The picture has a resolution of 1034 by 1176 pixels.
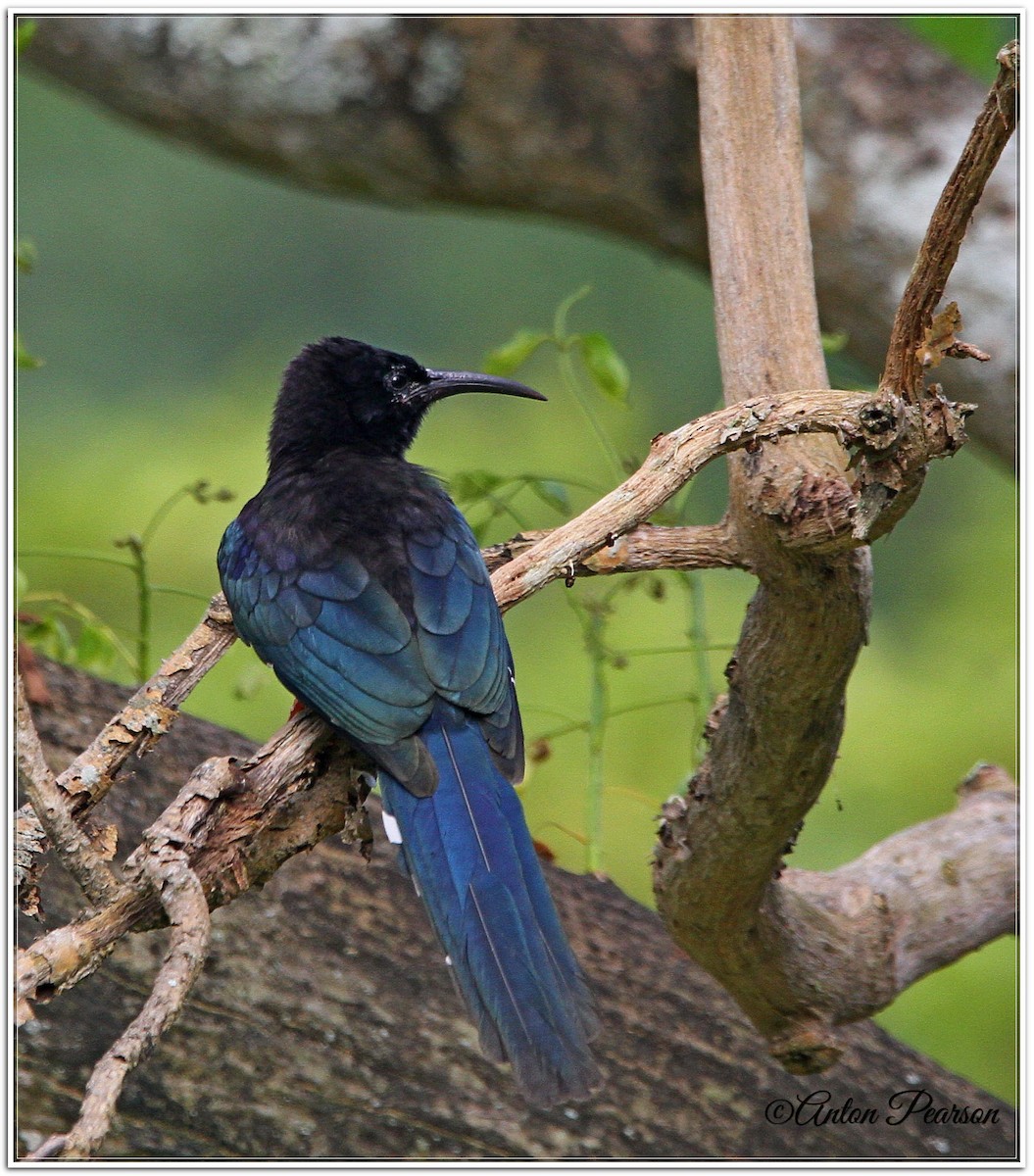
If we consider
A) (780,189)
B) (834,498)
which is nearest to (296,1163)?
(834,498)

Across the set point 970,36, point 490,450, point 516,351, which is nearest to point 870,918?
point 516,351

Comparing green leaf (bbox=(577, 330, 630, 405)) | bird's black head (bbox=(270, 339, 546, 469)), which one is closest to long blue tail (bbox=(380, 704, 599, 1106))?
green leaf (bbox=(577, 330, 630, 405))

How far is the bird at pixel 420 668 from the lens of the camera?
231 centimetres

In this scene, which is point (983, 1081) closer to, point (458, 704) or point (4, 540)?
point (458, 704)

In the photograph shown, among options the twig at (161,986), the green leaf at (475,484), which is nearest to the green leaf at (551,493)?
the green leaf at (475,484)

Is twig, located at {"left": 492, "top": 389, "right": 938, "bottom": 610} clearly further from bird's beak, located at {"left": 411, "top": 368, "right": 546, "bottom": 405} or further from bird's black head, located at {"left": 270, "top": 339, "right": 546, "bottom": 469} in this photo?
bird's black head, located at {"left": 270, "top": 339, "right": 546, "bottom": 469}

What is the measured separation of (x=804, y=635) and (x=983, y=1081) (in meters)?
2.85

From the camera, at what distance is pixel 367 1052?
10.3 feet

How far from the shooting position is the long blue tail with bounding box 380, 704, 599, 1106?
224 cm

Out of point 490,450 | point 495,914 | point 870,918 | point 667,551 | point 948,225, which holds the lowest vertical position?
point 495,914

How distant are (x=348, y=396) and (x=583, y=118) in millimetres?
1675

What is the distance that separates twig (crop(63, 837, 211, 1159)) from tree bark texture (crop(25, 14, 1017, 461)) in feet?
10.4

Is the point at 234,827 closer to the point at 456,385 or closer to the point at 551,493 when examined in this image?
the point at 551,493

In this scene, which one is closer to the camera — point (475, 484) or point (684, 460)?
point (684, 460)
